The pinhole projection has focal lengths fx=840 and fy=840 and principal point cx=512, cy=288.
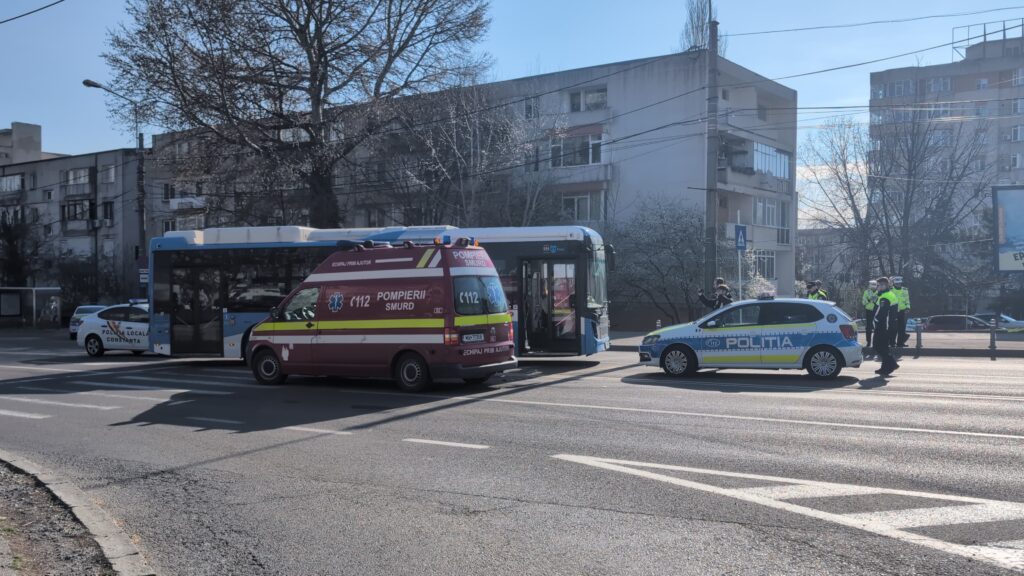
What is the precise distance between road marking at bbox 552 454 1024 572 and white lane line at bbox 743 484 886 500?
0.24 feet

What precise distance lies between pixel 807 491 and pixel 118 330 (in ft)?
71.2

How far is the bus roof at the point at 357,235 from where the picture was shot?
18391 millimetres

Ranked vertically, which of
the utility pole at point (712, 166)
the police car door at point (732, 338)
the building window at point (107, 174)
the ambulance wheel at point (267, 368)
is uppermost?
the building window at point (107, 174)

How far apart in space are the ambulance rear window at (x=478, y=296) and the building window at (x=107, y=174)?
197ft

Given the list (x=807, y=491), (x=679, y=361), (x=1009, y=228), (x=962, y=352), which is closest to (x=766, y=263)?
(x=1009, y=228)

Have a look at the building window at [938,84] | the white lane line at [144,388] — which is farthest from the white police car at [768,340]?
the building window at [938,84]

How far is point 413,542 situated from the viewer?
5742mm

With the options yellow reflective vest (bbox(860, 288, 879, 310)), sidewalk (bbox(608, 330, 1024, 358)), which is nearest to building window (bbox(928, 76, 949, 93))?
sidewalk (bbox(608, 330, 1024, 358))

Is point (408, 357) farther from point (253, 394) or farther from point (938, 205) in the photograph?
point (938, 205)

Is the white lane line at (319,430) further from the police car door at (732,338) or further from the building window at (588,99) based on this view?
the building window at (588,99)

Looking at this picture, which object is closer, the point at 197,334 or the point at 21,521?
the point at 21,521

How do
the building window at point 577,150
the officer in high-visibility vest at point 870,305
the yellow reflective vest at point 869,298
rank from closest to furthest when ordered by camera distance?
the officer in high-visibility vest at point 870,305 → the yellow reflective vest at point 869,298 → the building window at point 577,150

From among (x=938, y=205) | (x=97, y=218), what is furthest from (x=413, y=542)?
(x=97, y=218)

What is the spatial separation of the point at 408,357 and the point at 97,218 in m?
57.5
